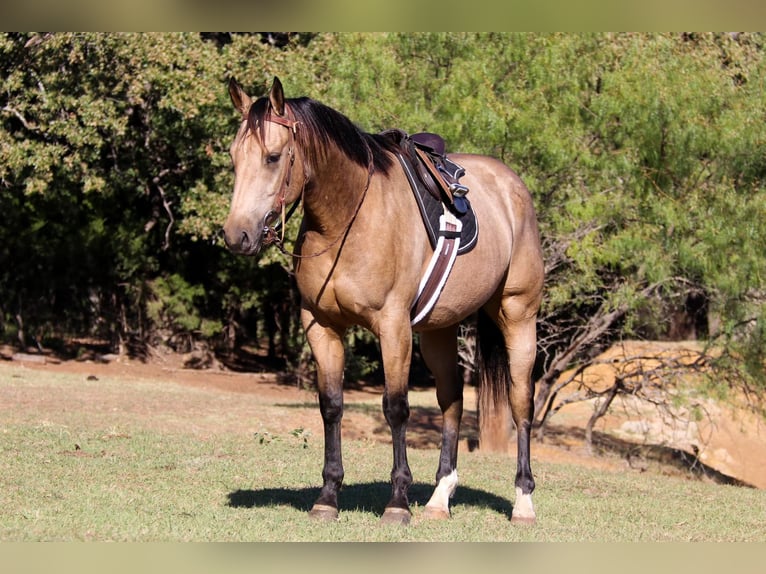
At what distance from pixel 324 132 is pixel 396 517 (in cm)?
252

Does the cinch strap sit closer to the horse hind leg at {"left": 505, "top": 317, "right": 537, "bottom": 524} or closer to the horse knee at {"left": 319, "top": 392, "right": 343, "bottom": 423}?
the horse knee at {"left": 319, "top": 392, "right": 343, "bottom": 423}

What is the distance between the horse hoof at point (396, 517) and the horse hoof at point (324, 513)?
12.4 inches

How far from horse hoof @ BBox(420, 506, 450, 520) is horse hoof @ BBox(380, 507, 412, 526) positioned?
452mm

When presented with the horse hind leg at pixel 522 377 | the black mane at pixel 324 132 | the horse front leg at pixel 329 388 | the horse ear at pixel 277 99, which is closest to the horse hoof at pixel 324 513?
the horse front leg at pixel 329 388

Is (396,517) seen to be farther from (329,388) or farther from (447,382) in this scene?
(447,382)

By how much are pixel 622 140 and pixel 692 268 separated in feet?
6.23

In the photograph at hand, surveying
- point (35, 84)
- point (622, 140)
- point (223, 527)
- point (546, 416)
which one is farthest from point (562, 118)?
point (35, 84)

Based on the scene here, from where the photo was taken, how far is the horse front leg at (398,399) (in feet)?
19.8

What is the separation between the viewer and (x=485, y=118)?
11.7 meters

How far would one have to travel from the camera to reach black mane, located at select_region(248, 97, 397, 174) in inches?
221

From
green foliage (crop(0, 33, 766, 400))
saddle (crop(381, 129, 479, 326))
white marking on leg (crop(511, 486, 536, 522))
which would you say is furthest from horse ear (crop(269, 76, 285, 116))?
green foliage (crop(0, 33, 766, 400))

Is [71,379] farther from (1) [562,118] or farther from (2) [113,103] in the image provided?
(1) [562,118]

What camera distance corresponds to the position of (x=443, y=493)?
6.76m

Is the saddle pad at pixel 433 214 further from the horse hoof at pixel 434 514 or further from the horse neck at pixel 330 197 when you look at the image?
the horse hoof at pixel 434 514
